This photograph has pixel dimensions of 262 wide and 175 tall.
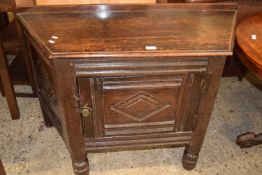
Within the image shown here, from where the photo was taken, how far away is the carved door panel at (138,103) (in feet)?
3.57

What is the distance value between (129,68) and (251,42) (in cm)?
55

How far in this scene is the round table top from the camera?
3.59ft

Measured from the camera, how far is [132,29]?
3.71 feet

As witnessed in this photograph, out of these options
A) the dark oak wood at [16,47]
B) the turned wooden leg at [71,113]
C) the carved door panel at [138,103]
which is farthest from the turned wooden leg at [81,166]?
the dark oak wood at [16,47]

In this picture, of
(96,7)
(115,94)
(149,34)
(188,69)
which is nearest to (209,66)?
(188,69)

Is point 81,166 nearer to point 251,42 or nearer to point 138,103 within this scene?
point 138,103

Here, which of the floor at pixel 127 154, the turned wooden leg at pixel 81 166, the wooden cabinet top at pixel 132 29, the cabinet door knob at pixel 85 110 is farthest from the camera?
the floor at pixel 127 154

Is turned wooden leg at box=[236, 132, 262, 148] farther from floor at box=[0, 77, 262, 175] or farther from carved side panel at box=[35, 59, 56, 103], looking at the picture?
carved side panel at box=[35, 59, 56, 103]

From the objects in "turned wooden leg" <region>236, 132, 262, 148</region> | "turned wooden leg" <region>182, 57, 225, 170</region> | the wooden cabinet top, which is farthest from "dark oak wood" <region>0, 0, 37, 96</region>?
"turned wooden leg" <region>236, 132, 262, 148</region>

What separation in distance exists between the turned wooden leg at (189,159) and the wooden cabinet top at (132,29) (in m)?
0.57

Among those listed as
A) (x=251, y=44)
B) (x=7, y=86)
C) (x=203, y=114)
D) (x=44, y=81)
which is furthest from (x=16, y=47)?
(x=251, y=44)

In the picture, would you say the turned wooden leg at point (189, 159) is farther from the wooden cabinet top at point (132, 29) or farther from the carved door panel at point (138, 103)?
the wooden cabinet top at point (132, 29)

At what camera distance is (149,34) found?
1.10m

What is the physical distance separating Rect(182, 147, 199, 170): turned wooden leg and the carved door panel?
0.19 m
